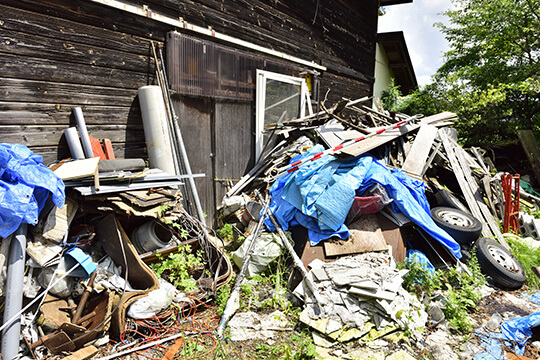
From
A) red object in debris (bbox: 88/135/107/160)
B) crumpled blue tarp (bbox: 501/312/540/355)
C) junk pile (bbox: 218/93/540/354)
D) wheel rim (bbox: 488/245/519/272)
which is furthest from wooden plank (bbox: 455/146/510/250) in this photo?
red object in debris (bbox: 88/135/107/160)

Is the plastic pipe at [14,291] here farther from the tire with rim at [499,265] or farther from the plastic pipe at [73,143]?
the tire with rim at [499,265]

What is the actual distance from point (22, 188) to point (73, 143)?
102cm

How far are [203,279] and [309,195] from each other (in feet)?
5.85

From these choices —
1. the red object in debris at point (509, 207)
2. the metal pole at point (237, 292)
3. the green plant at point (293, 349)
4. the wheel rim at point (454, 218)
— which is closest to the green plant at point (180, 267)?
the metal pole at point (237, 292)

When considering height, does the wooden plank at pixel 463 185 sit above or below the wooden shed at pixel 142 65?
below

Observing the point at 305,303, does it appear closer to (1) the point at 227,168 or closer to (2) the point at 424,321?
(2) the point at 424,321

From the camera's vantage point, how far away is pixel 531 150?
898cm

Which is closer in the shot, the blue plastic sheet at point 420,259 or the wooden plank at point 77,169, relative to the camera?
the wooden plank at point 77,169

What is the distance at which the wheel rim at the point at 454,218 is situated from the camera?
16.2ft

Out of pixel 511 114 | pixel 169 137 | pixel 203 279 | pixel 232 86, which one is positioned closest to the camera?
pixel 203 279

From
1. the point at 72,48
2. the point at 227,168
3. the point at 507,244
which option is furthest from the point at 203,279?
the point at 507,244

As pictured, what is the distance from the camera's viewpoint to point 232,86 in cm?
557

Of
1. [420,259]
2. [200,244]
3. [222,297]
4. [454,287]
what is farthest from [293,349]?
[454,287]

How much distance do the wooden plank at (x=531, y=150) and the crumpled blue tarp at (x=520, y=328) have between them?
23.3 ft
